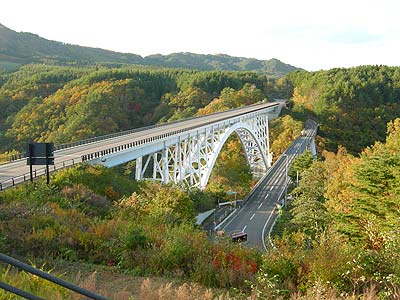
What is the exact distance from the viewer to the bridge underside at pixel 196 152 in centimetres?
2869

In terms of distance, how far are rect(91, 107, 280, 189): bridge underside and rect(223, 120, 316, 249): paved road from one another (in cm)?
501

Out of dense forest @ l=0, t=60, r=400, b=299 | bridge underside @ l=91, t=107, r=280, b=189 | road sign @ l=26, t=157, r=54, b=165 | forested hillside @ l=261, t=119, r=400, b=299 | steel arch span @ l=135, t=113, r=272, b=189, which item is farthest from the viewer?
steel arch span @ l=135, t=113, r=272, b=189

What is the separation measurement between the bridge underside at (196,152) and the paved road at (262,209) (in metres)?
5.01

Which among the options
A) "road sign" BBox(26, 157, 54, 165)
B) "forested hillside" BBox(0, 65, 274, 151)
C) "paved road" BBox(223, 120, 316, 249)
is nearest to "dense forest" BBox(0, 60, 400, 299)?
"road sign" BBox(26, 157, 54, 165)

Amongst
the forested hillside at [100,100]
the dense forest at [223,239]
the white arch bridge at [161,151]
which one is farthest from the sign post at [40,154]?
the forested hillside at [100,100]

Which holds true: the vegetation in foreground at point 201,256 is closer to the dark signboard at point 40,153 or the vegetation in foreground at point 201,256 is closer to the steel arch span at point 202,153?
the dark signboard at point 40,153

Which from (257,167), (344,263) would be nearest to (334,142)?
(257,167)

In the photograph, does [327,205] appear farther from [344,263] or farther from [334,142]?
[334,142]

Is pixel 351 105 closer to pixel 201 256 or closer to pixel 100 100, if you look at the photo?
pixel 100 100

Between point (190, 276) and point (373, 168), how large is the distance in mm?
16973

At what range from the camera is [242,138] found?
62.5m

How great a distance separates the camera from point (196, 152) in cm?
3728

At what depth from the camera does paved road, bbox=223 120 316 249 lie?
3228cm

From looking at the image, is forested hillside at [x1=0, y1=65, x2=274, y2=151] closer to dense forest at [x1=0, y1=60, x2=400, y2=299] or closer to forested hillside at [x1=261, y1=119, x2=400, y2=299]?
dense forest at [x1=0, y1=60, x2=400, y2=299]
